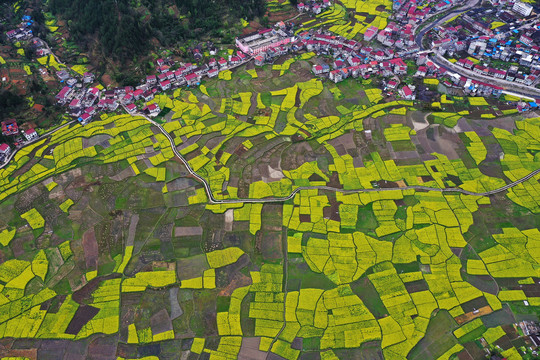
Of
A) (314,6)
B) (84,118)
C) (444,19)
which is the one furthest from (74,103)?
(444,19)

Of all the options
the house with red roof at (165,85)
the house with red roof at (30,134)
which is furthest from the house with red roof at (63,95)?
the house with red roof at (165,85)

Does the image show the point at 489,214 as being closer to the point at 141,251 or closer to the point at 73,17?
the point at 141,251

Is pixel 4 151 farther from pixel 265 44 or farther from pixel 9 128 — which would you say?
pixel 265 44

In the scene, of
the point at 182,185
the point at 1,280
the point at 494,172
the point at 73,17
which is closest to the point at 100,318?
the point at 1,280

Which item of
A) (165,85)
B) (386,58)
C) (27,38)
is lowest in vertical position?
(165,85)

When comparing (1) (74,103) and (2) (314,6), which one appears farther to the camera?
(2) (314,6)

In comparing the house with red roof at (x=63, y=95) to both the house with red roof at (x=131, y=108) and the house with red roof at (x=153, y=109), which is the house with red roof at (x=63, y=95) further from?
the house with red roof at (x=153, y=109)
